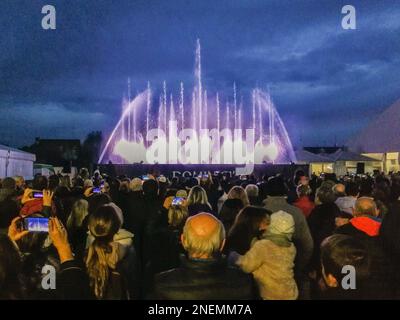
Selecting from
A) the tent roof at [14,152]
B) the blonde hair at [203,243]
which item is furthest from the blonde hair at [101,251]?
the tent roof at [14,152]

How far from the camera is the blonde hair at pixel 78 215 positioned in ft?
23.2

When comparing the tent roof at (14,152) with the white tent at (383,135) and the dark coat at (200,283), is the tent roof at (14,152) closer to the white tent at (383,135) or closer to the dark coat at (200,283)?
the dark coat at (200,283)

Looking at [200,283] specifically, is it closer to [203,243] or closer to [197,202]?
[203,243]

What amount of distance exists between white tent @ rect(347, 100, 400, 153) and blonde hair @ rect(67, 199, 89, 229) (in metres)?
40.1

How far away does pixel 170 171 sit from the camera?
32.3 m

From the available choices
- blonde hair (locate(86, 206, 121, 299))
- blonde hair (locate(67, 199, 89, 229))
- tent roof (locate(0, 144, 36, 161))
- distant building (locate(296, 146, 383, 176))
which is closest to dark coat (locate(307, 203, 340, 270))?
blonde hair (locate(67, 199, 89, 229))

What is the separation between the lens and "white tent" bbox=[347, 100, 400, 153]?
44.7 metres

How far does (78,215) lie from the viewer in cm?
709

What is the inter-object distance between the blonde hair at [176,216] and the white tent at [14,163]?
1950 cm

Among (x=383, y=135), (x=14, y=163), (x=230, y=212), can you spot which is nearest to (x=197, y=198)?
(x=230, y=212)

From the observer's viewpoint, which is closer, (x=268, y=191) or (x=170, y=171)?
(x=268, y=191)
